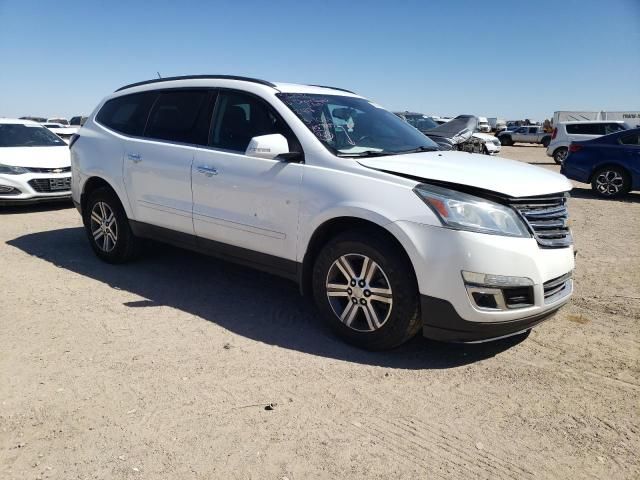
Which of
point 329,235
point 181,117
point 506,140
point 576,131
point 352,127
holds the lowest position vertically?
point 506,140

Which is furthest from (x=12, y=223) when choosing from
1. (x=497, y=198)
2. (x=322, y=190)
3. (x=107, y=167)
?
(x=497, y=198)

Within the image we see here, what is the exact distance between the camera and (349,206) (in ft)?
11.3

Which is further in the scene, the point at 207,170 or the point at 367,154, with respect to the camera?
the point at 207,170

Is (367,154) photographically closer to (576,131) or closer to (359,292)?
(359,292)

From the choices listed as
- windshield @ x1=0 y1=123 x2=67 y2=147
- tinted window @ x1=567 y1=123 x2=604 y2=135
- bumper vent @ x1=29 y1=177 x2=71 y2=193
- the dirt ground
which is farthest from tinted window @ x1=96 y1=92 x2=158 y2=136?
tinted window @ x1=567 y1=123 x2=604 y2=135

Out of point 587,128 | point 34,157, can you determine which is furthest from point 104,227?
point 587,128

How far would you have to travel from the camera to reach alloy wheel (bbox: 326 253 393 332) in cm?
342

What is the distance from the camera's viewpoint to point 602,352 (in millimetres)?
3594

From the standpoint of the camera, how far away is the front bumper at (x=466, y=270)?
3090 millimetres

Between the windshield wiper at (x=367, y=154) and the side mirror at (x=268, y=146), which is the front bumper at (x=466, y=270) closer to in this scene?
the windshield wiper at (x=367, y=154)

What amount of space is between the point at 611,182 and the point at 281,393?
10608mm

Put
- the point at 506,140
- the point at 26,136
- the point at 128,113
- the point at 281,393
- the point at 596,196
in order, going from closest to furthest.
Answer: the point at 281,393 → the point at 128,113 → the point at 26,136 → the point at 596,196 → the point at 506,140

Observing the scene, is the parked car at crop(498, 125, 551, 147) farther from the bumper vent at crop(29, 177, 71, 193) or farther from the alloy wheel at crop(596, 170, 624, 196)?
the bumper vent at crop(29, 177, 71, 193)

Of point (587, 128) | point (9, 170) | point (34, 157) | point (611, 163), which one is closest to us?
point (9, 170)
